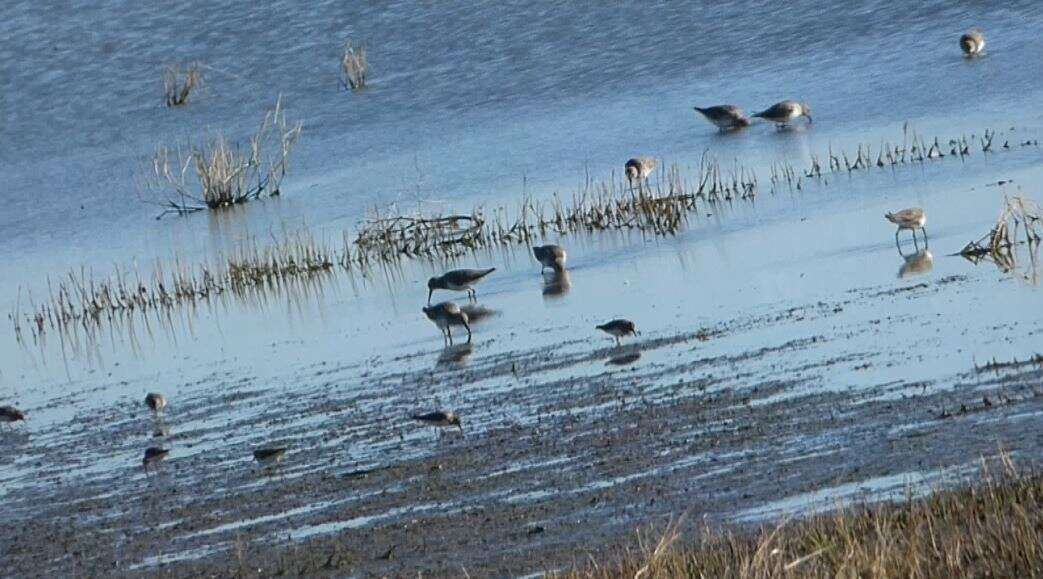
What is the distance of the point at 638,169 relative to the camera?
70.6ft

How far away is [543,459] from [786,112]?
16.2m

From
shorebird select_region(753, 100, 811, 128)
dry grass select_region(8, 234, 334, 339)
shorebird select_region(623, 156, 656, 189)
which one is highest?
shorebird select_region(753, 100, 811, 128)

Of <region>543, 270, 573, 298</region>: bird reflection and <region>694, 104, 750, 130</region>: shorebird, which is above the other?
<region>694, 104, 750, 130</region>: shorebird

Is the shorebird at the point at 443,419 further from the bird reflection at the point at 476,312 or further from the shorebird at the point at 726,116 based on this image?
the shorebird at the point at 726,116

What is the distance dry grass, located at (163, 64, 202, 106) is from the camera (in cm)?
3831

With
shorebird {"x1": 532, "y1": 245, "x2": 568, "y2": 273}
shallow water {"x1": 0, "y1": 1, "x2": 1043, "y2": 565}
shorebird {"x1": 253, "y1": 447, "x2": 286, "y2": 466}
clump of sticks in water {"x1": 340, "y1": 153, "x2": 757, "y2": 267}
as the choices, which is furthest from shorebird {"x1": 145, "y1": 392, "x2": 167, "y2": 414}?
clump of sticks in water {"x1": 340, "y1": 153, "x2": 757, "y2": 267}

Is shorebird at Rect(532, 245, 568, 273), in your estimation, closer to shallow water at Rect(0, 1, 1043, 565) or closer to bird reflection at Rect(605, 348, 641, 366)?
shallow water at Rect(0, 1, 1043, 565)

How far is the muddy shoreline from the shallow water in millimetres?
55

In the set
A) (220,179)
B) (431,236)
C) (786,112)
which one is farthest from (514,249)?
(220,179)

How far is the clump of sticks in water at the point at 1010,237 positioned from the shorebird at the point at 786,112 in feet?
35.9

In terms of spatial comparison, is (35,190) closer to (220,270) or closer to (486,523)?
(220,270)

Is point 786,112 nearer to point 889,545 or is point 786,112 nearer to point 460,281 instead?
point 460,281

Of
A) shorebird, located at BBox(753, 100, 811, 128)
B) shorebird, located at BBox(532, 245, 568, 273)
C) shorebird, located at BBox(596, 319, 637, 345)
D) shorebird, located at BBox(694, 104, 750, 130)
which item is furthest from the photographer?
shorebird, located at BBox(694, 104, 750, 130)

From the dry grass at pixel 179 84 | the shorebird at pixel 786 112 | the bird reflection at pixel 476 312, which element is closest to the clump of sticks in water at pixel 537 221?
the bird reflection at pixel 476 312
